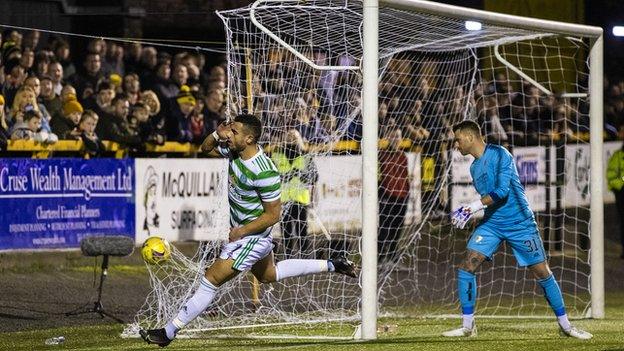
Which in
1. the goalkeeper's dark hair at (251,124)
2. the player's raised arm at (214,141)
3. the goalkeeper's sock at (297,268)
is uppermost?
the goalkeeper's dark hair at (251,124)

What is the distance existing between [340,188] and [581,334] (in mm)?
6953

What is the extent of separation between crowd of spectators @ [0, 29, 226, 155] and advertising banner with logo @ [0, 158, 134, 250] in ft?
1.02

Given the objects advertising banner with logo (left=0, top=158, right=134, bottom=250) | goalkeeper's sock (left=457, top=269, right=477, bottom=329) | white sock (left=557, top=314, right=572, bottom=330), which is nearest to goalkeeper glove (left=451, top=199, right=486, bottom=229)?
goalkeeper's sock (left=457, top=269, right=477, bottom=329)

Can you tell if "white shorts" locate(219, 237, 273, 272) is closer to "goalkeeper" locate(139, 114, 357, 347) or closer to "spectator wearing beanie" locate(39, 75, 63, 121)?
"goalkeeper" locate(139, 114, 357, 347)

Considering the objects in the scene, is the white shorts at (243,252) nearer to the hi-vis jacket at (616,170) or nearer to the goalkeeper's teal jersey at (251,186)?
the goalkeeper's teal jersey at (251,186)

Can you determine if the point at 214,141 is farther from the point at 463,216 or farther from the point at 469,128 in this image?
the point at 469,128

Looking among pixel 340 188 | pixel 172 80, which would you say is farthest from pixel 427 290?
pixel 172 80

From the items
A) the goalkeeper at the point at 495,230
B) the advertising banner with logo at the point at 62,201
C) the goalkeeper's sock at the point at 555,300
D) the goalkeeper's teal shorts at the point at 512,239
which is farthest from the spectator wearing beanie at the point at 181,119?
the goalkeeper's sock at the point at 555,300

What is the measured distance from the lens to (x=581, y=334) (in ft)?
37.8

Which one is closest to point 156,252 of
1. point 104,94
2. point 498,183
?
point 498,183

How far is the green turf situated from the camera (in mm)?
10781

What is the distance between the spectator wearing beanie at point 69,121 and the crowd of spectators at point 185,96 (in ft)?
0.04

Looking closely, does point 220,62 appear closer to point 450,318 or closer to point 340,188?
point 340,188

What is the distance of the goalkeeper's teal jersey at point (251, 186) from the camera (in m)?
10.3
